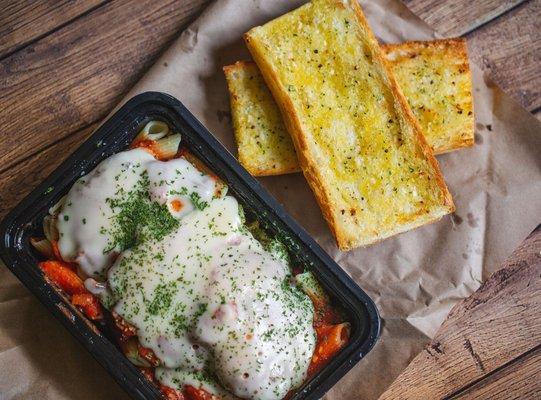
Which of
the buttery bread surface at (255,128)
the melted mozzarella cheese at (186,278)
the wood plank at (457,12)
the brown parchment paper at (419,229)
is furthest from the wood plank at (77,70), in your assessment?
the wood plank at (457,12)

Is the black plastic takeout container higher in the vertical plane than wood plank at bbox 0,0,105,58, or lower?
lower

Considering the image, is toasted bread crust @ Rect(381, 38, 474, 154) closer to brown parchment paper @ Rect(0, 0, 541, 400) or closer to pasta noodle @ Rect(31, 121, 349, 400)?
brown parchment paper @ Rect(0, 0, 541, 400)

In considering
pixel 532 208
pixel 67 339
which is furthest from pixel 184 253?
pixel 532 208

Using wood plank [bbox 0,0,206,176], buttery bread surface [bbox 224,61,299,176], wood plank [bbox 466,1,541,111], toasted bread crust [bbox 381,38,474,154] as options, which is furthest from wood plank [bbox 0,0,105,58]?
wood plank [bbox 466,1,541,111]

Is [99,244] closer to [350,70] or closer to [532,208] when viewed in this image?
[350,70]

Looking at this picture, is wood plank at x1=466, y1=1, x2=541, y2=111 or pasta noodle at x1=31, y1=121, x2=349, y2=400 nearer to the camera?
pasta noodle at x1=31, y1=121, x2=349, y2=400

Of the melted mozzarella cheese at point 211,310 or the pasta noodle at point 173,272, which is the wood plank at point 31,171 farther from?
the melted mozzarella cheese at point 211,310
